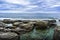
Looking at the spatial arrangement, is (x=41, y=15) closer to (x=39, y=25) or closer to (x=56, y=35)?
(x=39, y=25)

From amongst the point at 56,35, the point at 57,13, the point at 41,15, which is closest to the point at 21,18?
the point at 41,15

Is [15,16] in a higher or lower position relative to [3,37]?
higher

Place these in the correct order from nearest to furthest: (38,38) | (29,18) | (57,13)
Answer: (38,38)
(57,13)
(29,18)

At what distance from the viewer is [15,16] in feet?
27.6

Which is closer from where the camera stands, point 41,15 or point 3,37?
point 3,37

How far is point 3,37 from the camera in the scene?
4.13 metres

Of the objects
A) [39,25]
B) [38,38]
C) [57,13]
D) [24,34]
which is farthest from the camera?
[57,13]

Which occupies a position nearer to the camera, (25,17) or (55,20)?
(55,20)

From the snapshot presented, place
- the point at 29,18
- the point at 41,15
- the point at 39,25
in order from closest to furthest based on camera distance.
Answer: the point at 39,25
the point at 41,15
the point at 29,18

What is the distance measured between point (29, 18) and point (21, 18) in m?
0.62

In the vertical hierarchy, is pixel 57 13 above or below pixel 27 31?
above

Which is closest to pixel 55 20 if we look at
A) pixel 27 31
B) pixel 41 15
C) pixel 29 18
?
pixel 41 15

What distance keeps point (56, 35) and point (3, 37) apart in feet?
5.10

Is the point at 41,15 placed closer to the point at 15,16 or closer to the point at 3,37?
the point at 15,16
